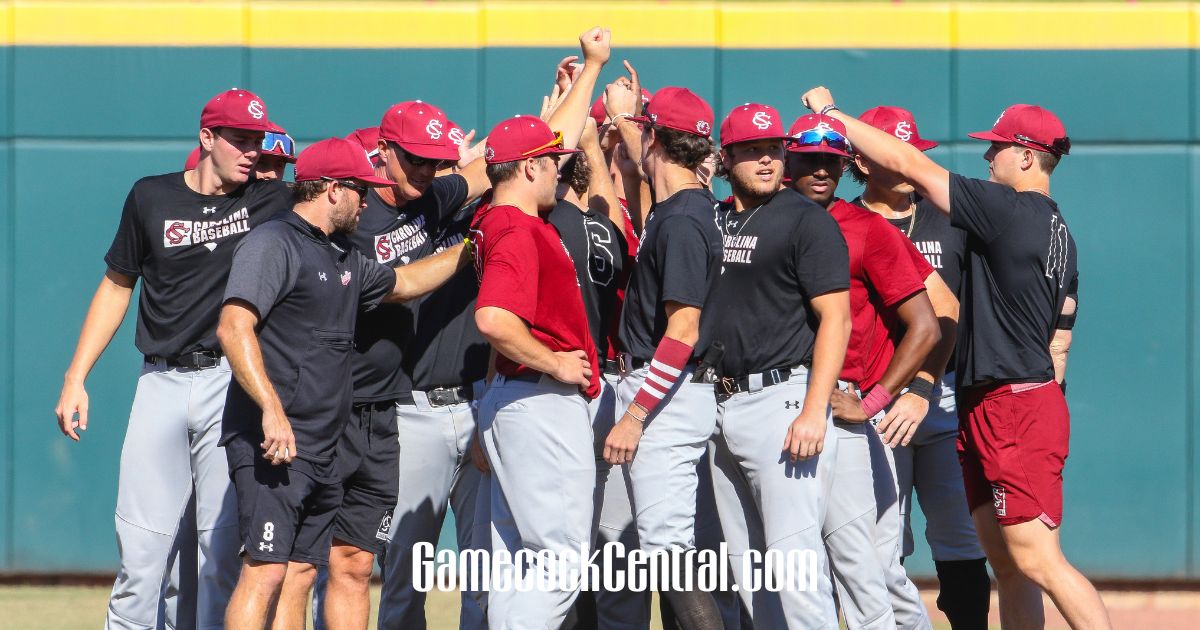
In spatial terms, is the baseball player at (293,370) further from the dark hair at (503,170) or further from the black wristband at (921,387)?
the black wristband at (921,387)

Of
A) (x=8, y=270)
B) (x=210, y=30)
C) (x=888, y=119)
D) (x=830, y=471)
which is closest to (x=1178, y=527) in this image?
(x=888, y=119)

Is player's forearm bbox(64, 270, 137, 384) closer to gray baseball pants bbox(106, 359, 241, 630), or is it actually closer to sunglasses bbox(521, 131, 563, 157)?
gray baseball pants bbox(106, 359, 241, 630)

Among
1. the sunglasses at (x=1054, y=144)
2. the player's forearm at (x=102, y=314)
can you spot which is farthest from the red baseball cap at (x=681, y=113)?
the player's forearm at (x=102, y=314)

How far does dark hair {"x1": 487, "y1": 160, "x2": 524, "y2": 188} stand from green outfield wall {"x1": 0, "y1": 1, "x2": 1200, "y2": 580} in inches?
94.1

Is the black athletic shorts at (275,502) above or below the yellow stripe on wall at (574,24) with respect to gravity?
below

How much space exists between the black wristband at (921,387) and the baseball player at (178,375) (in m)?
2.35

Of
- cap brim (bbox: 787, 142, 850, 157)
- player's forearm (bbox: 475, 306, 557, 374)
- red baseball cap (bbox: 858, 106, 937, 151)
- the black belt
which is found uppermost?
red baseball cap (bbox: 858, 106, 937, 151)

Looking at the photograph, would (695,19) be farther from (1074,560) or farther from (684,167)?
(1074,560)

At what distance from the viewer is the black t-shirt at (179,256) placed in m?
4.89

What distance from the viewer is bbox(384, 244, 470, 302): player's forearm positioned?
4742 millimetres

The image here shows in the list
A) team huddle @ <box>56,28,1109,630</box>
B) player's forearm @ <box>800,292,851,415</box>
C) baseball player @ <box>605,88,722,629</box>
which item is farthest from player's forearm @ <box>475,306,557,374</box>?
player's forearm @ <box>800,292,851,415</box>

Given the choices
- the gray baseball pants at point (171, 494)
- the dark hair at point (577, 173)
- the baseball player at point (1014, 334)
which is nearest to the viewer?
the baseball player at point (1014, 334)

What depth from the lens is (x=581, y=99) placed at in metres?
5.07

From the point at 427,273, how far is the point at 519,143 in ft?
1.95
